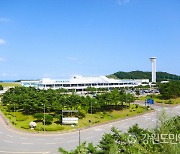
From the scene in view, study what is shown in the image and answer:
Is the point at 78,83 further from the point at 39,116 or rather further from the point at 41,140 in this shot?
the point at 41,140

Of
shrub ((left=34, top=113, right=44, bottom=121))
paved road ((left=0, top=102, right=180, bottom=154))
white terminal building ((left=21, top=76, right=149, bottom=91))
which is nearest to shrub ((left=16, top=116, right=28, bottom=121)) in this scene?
shrub ((left=34, top=113, right=44, bottom=121))

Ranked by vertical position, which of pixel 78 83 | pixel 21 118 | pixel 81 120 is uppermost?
pixel 78 83

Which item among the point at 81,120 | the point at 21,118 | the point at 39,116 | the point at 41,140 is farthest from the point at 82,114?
the point at 41,140

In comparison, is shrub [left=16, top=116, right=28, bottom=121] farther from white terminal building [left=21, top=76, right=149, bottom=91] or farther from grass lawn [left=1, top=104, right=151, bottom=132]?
white terminal building [left=21, top=76, right=149, bottom=91]

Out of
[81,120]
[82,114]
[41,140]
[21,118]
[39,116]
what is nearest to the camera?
[41,140]

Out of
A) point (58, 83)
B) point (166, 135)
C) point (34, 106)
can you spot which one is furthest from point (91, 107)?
point (58, 83)

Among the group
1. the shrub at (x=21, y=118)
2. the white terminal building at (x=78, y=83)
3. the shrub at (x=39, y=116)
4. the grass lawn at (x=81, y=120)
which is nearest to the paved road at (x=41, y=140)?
the grass lawn at (x=81, y=120)

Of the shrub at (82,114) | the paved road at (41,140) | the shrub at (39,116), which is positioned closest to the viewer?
the paved road at (41,140)

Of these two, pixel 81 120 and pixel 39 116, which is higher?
pixel 39 116

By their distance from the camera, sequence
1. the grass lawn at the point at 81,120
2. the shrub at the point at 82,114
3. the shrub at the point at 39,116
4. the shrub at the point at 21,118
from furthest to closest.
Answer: the shrub at the point at 82,114
the shrub at the point at 21,118
the shrub at the point at 39,116
the grass lawn at the point at 81,120

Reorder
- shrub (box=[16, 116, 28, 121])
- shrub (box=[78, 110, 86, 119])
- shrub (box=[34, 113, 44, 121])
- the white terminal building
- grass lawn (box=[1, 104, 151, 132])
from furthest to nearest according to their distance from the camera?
the white terminal building → shrub (box=[78, 110, 86, 119]) → shrub (box=[16, 116, 28, 121]) → shrub (box=[34, 113, 44, 121]) → grass lawn (box=[1, 104, 151, 132])

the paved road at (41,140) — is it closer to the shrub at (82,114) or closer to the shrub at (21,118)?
the shrub at (21,118)

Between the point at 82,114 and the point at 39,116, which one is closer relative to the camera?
the point at 39,116
